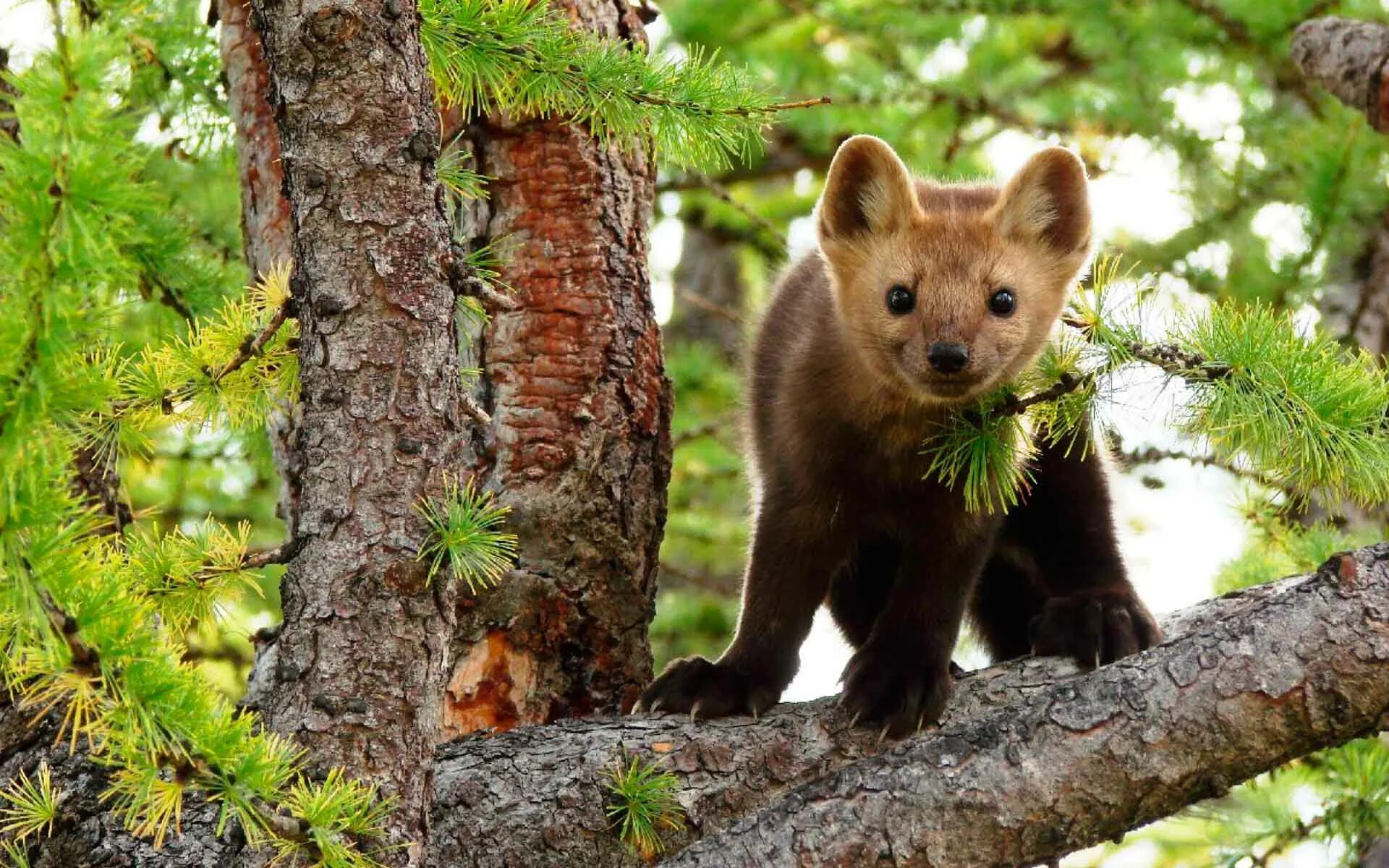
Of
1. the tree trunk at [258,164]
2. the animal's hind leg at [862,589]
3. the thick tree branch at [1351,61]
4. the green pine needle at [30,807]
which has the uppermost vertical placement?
the thick tree branch at [1351,61]

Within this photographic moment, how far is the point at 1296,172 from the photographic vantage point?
576 centimetres

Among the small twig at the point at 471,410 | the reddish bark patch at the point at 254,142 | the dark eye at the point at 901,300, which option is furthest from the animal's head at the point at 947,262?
the reddish bark patch at the point at 254,142

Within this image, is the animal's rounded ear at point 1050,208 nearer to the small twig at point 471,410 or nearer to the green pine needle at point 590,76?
the green pine needle at point 590,76

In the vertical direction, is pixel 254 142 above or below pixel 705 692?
above

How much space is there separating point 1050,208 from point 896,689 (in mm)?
1563

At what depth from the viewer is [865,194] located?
4.46m

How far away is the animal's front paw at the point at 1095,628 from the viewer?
3908 millimetres

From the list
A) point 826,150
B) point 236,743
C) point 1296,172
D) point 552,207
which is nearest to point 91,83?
point 236,743

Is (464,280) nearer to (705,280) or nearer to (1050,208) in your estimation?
(1050,208)

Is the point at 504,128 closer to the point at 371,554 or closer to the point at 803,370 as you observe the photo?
the point at 803,370

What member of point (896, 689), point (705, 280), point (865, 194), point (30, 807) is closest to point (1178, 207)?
point (865, 194)

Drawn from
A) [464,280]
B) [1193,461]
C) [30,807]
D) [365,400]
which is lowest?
[30,807]

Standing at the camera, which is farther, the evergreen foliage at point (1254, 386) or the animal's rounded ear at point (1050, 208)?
the animal's rounded ear at point (1050, 208)

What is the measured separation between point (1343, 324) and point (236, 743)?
18.2ft
